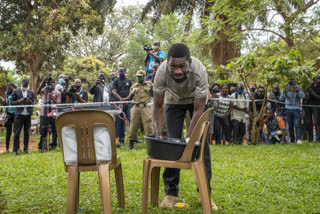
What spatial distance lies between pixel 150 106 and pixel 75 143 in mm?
6404

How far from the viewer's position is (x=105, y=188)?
3781 millimetres

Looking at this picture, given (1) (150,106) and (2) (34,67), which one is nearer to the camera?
(1) (150,106)

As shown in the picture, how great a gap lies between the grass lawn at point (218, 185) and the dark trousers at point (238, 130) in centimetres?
264

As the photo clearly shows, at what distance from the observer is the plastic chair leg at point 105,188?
12.3ft

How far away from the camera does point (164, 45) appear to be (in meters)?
37.8

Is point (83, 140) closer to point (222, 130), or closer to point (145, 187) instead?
point (145, 187)

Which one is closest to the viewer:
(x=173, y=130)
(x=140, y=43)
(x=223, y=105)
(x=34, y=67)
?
(x=173, y=130)

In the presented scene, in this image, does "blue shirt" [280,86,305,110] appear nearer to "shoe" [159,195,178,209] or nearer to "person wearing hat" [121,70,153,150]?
"person wearing hat" [121,70,153,150]

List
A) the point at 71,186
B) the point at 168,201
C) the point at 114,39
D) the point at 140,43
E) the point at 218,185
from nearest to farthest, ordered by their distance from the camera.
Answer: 1. the point at 71,186
2. the point at 168,201
3. the point at 218,185
4. the point at 140,43
5. the point at 114,39

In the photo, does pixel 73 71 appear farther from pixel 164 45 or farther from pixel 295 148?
pixel 295 148

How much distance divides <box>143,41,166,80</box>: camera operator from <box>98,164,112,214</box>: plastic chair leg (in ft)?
23.5

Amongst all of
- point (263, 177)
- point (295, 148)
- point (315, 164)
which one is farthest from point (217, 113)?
point (263, 177)

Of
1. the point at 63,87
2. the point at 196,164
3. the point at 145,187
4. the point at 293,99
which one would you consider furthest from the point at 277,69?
the point at 145,187

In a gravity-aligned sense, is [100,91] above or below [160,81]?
above
